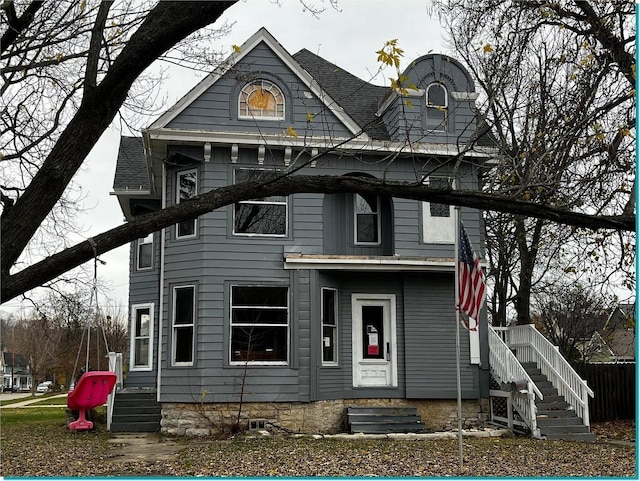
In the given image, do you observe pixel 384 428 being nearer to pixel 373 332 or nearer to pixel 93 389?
pixel 373 332

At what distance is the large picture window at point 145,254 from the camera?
19500 mm

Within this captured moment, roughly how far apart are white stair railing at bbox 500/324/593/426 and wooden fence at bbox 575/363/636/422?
5.03m

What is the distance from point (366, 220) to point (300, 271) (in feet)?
7.76

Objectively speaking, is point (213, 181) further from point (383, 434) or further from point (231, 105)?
point (383, 434)

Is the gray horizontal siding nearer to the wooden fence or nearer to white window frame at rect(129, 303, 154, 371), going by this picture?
white window frame at rect(129, 303, 154, 371)

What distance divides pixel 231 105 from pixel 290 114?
1.38 meters

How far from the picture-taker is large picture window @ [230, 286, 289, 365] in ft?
51.7

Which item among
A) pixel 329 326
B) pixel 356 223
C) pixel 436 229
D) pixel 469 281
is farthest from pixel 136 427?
pixel 469 281

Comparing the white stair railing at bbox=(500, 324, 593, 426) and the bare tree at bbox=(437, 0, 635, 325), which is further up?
the bare tree at bbox=(437, 0, 635, 325)

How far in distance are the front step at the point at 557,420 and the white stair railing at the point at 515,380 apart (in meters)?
0.25

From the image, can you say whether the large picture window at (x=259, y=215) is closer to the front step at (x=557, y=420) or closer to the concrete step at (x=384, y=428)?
the concrete step at (x=384, y=428)

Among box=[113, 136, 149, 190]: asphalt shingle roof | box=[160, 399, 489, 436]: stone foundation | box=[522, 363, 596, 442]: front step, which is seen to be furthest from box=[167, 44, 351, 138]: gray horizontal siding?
box=[522, 363, 596, 442]: front step

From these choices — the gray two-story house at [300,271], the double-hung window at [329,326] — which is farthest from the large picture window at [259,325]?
the double-hung window at [329,326]

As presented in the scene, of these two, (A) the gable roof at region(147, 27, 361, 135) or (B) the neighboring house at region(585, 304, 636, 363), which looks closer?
(B) the neighboring house at region(585, 304, 636, 363)
